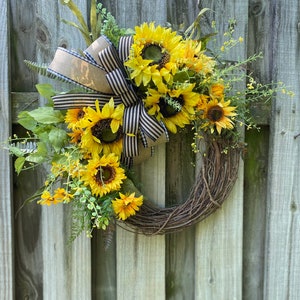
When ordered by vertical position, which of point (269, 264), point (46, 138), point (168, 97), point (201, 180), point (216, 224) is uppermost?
point (168, 97)

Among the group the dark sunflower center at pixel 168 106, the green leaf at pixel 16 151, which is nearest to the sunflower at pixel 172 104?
the dark sunflower center at pixel 168 106

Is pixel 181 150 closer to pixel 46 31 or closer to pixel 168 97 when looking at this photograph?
pixel 168 97

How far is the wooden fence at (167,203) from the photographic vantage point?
1.46 m

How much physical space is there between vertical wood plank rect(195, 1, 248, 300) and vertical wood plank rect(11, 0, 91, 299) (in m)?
0.41

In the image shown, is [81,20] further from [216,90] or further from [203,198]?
[203,198]

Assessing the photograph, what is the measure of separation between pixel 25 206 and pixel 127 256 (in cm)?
41

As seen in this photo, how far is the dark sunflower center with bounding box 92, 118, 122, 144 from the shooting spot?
4.15 feet

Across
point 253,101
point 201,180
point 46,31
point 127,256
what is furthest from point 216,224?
point 46,31

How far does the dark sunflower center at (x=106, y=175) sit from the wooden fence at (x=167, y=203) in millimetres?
212

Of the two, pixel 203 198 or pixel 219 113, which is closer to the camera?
pixel 219 113

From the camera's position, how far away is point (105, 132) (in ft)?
4.25

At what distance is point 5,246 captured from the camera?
1.48 meters

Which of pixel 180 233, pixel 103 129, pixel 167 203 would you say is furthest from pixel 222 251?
pixel 103 129

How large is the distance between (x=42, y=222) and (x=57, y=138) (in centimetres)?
36
